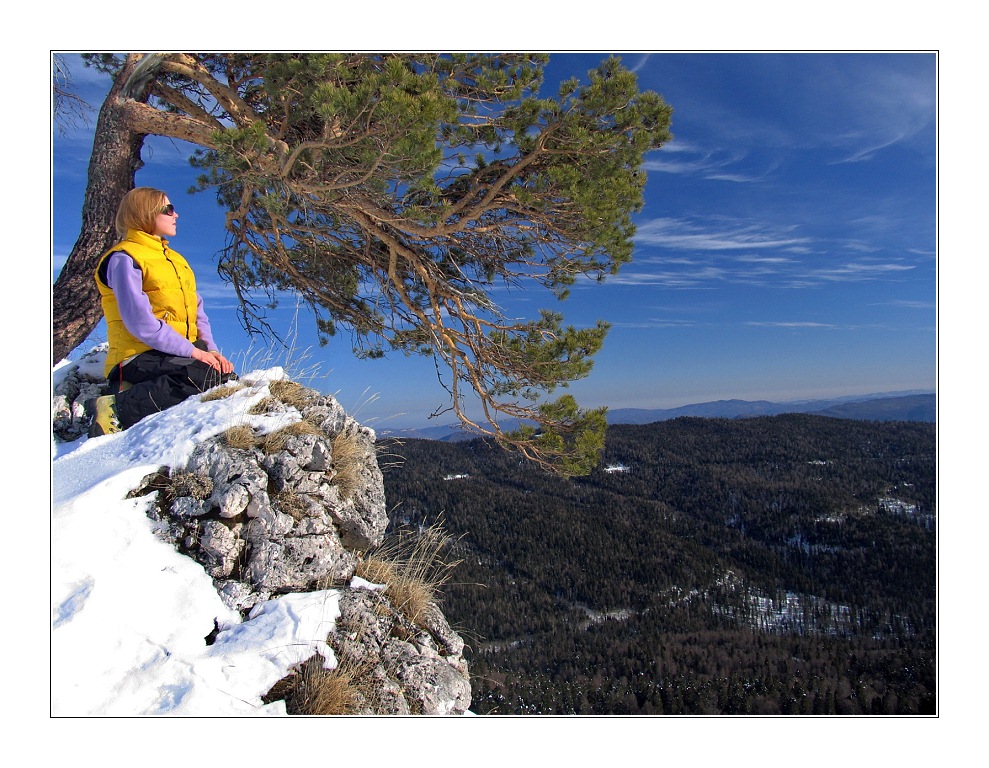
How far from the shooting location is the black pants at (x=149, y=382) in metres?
3.38

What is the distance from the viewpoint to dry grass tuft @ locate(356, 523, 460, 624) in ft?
10.3

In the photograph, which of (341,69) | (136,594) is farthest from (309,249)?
(136,594)

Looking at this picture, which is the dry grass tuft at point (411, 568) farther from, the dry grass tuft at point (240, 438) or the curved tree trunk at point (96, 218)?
the curved tree trunk at point (96, 218)

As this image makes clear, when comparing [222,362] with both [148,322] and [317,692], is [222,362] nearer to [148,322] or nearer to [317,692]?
[148,322]

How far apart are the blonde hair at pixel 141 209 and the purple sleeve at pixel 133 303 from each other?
0.28 meters

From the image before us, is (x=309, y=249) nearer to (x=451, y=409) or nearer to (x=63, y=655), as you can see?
(x=451, y=409)

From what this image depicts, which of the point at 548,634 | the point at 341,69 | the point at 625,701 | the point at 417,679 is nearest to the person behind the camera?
the point at 417,679

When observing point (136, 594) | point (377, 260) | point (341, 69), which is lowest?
point (136, 594)

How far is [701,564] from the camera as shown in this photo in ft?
A: 158

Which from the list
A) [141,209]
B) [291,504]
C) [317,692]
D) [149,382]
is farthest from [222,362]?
[317,692]

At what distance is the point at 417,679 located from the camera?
2.64m

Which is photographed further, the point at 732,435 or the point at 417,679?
the point at 732,435

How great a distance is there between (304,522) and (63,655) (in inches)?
44.0

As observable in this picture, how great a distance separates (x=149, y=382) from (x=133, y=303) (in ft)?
2.10
